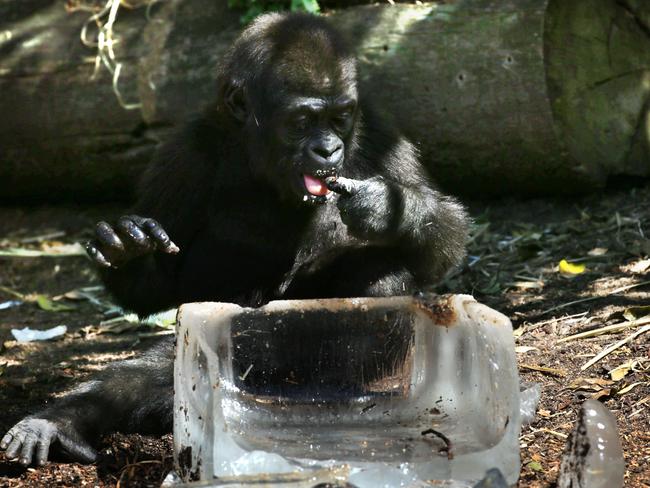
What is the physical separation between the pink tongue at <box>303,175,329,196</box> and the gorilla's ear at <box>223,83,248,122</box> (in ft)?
1.98

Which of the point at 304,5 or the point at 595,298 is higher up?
the point at 304,5

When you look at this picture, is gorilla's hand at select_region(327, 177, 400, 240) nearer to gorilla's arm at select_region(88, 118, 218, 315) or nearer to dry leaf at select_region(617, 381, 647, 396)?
gorilla's arm at select_region(88, 118, 218, 315)

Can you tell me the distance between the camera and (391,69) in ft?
24.5

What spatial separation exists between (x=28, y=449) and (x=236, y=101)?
6.50 ft

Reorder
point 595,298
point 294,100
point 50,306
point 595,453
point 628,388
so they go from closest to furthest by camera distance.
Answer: point 595,453 < point 628,388 < point 294,100 < point 595,298 < point 50,306

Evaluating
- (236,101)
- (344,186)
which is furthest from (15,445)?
(236,101)

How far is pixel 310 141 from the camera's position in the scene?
4984 mm

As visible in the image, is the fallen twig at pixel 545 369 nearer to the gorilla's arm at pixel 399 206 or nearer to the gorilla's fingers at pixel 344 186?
the gorilla's arm at pixel 399 206

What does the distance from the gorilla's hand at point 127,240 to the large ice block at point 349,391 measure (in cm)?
55

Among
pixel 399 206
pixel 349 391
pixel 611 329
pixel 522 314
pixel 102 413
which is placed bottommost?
pixel 522 314

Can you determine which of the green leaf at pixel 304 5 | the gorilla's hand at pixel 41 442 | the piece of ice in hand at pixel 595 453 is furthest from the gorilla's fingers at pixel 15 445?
the green leaf at pixel 304 5

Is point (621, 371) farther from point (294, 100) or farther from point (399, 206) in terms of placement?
point (294, 100)

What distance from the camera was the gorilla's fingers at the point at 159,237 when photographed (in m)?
4.62

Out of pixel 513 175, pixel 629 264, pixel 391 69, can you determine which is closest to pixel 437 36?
pixel 391 69
